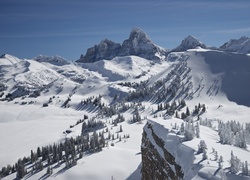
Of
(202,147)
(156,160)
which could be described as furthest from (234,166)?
(156,160)

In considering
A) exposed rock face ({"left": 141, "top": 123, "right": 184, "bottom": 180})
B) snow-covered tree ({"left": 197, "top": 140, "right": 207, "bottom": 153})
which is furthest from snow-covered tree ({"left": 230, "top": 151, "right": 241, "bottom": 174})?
exposed rock face ({"left": 141, "top": 123, "right": 184, "bottom": 180})

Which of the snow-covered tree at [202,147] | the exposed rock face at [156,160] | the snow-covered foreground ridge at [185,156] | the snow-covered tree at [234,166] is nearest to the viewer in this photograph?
the snow-covered tree at [234,166]

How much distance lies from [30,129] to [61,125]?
68.9 feet

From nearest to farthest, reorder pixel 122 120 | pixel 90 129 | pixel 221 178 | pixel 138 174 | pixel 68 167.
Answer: pixel 221 178, pixel 138 174, pixel 68 167, pixel 90 129, pixel 122 120

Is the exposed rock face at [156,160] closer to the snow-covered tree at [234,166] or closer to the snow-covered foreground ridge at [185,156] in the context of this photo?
the snow-covered foreground ridge at [185,156]

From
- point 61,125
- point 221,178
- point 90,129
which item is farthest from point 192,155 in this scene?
point 61,125

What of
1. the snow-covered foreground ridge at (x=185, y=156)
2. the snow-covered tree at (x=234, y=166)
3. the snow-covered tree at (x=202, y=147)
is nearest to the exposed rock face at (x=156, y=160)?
the snow-covered foreground ridge at (x=185, y=156)

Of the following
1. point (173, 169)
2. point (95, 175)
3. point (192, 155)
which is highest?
point (192, 155)

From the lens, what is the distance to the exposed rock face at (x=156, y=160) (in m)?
44.1

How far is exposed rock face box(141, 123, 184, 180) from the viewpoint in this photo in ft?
145

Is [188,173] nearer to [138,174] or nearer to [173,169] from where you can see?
[173,169]

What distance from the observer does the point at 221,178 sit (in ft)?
110

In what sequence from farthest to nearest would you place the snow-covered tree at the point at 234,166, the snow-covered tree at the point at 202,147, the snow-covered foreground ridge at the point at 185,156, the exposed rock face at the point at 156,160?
the exposed rock face at the point at 156,160
the snow-covered tree at the point at 202,147
the snow-covered foreground ridge at the point at 185,156
the snow-covered tree at the point at 234,166

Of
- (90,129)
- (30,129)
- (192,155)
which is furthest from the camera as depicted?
(30,129)
